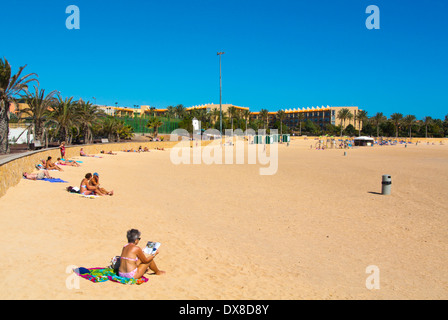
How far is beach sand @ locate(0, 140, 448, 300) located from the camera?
15.3ft

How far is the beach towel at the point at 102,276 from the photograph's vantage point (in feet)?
15.0

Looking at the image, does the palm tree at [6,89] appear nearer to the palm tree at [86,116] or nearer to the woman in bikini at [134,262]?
the palm tree at [86,116]

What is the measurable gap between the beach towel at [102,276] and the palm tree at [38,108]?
2329 cm

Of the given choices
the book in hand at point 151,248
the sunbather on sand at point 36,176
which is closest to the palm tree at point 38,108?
the sunbather on sand at point 36,176

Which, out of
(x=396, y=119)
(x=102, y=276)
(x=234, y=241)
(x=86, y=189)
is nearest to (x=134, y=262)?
(x=102, y=276)

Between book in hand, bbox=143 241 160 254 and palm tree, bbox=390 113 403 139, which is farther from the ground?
palm tree, bbox=390 113 403 139

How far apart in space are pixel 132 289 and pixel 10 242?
2868mm

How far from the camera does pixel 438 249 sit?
21.6ft

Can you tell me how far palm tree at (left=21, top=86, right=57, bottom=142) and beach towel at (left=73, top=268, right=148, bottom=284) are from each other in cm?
2329

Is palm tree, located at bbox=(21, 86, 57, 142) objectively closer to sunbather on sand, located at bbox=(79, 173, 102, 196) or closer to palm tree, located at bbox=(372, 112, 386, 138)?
sunbather on sand, located at bbox=(79, 173, 102, 196)

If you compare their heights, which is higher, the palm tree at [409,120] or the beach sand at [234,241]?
the palm tree at [409,120]

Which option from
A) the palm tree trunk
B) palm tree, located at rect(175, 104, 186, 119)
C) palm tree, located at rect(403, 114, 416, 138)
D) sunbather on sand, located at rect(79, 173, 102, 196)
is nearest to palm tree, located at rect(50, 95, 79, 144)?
the palm tree trunk

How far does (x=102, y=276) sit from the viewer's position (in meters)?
4.64
